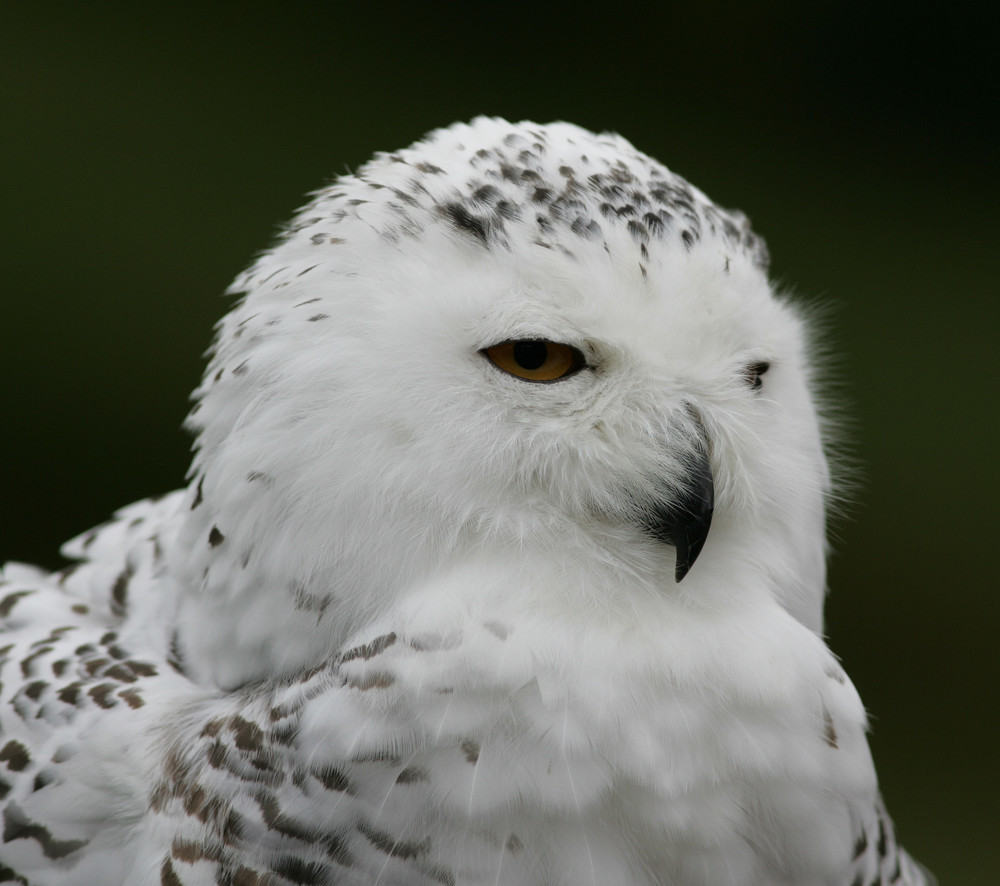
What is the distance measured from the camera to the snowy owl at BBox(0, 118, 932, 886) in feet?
2.98

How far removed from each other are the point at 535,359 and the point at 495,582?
19 cm

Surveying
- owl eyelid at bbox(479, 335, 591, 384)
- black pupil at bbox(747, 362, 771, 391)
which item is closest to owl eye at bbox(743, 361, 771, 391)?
black pupil at bbox(747, 362, 771, 391)

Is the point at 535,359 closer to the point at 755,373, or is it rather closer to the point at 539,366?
the point at 539,366

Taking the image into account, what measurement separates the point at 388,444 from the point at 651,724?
33 cm

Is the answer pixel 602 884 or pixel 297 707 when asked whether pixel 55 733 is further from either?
pixel 602 884

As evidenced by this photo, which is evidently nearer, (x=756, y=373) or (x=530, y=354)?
(x=530, y=354)

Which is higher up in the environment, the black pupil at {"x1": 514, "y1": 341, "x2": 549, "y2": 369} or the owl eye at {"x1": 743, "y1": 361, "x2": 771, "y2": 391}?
the black pupil at {"x1": 514, "y1": 341, "x2": 549, "y2": 369}

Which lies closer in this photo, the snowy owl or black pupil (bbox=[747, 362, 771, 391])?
the snowy owl

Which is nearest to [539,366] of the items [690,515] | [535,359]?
[535,359]

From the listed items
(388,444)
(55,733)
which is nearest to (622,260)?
(388,444)

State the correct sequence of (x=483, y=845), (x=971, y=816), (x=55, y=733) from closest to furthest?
1. (x=483, y=845)
2. (x=55, y=733)
3. (x=971, y=816)

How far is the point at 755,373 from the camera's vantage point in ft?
3.34

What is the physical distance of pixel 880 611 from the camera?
290 cm

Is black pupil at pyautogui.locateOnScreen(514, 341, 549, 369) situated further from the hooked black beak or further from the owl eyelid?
the hooked black beak
